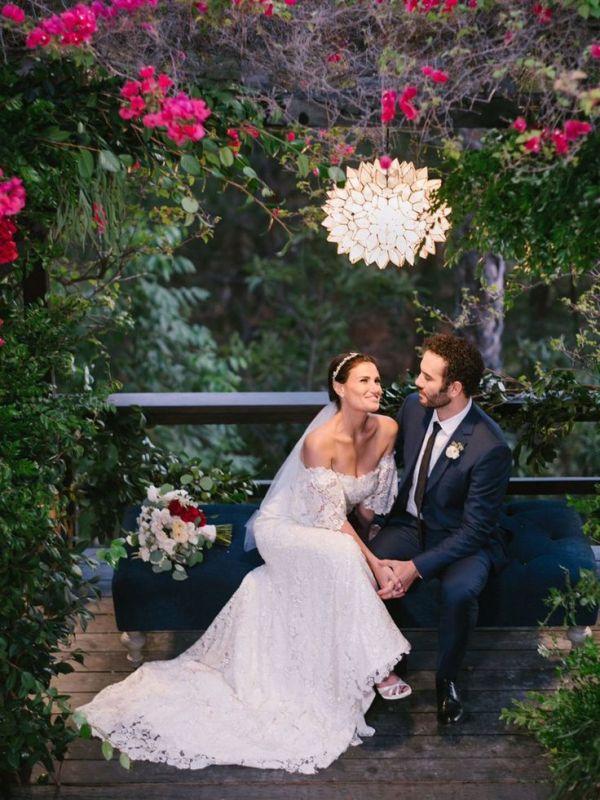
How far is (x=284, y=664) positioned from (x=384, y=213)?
5.51 feet

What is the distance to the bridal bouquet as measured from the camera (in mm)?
4113

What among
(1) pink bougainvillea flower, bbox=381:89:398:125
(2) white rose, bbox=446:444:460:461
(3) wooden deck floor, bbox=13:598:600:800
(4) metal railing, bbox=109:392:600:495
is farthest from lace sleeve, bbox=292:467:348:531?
(1) pink bougainvillea flower, bbox=381:89:398:125

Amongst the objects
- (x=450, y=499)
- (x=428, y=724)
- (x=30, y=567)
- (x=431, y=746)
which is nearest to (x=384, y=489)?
(x=450, y=499)

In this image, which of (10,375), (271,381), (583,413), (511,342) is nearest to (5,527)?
(10,375)

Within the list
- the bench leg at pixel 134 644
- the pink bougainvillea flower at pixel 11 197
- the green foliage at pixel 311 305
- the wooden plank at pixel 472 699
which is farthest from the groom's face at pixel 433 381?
the green foliage at pixel 311 305

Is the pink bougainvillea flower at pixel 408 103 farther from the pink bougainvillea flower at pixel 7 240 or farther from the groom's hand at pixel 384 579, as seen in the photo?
the groom's hand at pixel 384 579

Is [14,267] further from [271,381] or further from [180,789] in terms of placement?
[271,381]

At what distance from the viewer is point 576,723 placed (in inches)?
126

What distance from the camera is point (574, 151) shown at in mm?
2795

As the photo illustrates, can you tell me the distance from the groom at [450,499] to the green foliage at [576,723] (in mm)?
517

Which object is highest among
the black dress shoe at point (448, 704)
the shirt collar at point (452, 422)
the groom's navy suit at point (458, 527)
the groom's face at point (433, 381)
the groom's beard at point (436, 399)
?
the groom's face at point (433, 381)

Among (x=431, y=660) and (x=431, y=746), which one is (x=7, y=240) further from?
(x=431, y=660)

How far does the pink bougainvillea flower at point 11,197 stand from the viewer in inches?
115

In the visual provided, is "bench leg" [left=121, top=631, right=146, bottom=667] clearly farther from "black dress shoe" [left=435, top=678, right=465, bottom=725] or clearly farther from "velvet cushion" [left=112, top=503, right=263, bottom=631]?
"black dress shoe" [left=435, top=678, right=465, bottom=725]
